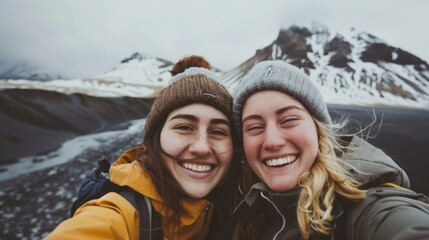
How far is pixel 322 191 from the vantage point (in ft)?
6.86

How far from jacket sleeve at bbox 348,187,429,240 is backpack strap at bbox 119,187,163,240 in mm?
1413

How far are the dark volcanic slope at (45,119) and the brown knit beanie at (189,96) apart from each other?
11809mm

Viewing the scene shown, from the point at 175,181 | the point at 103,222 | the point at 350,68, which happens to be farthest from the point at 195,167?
the point at 350,68

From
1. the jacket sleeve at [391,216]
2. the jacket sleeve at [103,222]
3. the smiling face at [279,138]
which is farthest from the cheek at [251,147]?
the jacket sleeve at [103,222]

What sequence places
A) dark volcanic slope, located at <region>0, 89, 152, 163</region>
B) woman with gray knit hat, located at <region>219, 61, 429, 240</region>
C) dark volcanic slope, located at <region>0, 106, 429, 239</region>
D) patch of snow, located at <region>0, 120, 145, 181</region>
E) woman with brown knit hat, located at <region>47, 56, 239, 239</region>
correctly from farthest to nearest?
1. dark volcanic slope, located at <region>0, 89, 152, 163</region>
2. patch of snow, located at <region>0, 120, 145, 181</region>
3. dark volcanic slope, located at <region>0, 106, 429, 239</region>
4. woman with brown knit hat, located at <region>47, 56, 239, 239</region>
5. woman with gray knit hat, located at <region>219, 61, 429, 240</region>

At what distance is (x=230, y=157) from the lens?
2803 millimetres

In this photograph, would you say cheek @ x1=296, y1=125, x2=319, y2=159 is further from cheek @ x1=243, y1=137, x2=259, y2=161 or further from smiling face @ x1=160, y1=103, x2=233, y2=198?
smiling face @ x1=160, y1=103, x2=233, y2=198

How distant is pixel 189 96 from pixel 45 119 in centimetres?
1831

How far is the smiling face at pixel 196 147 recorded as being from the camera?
2.59 meters

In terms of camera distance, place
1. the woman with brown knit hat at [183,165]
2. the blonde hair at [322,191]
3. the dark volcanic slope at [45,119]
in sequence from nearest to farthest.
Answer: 1. the blonde hair at [322,191]
2. the woman with brown knit hat at [183,165]
3. the dark volcanic slope at [45,119]

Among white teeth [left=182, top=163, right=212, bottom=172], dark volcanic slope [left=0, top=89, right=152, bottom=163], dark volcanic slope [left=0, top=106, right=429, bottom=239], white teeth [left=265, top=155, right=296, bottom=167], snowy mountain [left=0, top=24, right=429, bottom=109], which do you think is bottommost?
snowy mountain [left=0, top=24, right=429, bottom=109]

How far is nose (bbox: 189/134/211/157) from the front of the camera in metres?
2.53

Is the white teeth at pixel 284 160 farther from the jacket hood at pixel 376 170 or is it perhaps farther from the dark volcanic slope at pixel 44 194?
the dark volcanic slope at pixel 44 194

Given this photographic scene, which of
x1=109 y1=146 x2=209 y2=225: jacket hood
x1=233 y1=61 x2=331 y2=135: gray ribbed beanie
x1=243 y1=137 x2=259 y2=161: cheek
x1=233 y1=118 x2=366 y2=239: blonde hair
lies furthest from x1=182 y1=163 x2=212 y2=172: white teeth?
x1=233 y1=118 x2=366 y2=239: blonde hair
